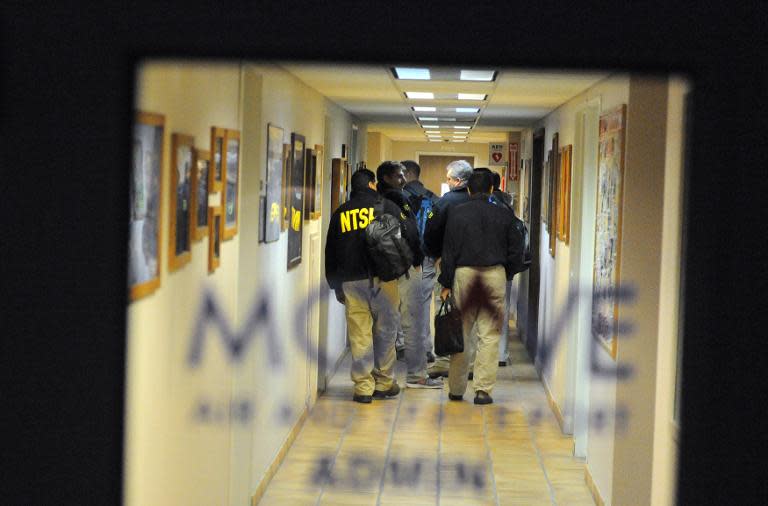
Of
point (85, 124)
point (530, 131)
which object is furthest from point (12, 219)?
point (530, 131)

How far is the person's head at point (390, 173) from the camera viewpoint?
246 inches

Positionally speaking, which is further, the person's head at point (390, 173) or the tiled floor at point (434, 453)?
the person's head at point (390, 173)

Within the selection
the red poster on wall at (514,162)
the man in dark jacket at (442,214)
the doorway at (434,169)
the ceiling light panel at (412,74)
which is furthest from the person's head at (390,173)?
the doorway at (434,169)

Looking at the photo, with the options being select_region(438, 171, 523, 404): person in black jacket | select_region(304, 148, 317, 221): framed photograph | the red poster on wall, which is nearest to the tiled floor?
select_region(438, 171, 523, 404): person in black jacket

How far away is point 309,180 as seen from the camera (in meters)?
5.77

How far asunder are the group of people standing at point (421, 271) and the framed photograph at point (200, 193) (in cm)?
209

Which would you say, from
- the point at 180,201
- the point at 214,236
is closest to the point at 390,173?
the point at 214,236

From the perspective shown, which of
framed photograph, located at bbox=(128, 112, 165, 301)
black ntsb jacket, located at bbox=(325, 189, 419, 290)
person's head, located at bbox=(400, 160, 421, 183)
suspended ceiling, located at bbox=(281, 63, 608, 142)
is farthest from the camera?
person's head, located at bbox=(400, 160, 421, 183)

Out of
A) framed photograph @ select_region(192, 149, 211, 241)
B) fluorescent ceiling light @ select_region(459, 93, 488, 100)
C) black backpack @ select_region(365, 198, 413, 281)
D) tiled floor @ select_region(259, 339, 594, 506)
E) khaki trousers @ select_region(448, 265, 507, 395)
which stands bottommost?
tiled floor @ select_region(259, 339, 594, 506)

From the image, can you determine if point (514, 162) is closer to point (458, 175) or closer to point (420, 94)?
point (458, 175)

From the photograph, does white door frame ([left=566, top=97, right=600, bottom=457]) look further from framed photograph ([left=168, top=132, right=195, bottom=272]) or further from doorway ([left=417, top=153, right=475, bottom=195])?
doorway ([left=417, top=153, right=475, bottom=195])

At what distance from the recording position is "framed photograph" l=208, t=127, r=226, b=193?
3.00 metres

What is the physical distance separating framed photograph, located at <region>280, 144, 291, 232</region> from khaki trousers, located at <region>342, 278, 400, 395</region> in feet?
3.89

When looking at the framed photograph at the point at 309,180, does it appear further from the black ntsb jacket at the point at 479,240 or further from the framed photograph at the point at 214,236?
the framed photograph at the point at 214,236
